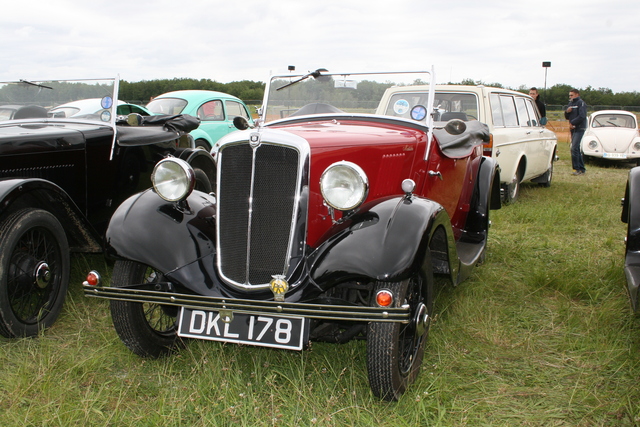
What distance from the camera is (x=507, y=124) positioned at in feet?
23.8

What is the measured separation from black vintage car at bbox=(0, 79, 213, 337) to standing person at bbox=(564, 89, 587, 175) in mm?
8477

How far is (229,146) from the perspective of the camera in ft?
8.52

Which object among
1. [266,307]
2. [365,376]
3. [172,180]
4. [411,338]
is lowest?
[365,376]

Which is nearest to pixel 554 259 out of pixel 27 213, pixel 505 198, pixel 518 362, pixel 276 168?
pixel 518 362

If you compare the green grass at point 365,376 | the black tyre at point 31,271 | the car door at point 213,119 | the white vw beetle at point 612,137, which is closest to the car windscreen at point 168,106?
the car door at point 213,119

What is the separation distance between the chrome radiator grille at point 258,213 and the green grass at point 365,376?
0.54 meters

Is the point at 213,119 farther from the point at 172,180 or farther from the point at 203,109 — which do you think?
the point at 172,180

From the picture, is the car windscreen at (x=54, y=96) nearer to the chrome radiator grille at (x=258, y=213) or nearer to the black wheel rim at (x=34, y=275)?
the black wheel rim at (x=34, y=275)

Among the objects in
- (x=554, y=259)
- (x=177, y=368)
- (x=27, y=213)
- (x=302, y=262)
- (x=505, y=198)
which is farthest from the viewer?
(x=505, y=198)

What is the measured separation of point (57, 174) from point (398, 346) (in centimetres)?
285

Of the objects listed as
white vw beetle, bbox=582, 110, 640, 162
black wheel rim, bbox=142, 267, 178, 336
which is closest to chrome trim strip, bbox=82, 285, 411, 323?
black wheel rim, bbox=142, 267, 178, 336

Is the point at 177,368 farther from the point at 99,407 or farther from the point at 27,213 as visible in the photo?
the point at 27,213

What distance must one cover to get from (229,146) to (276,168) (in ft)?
0.90

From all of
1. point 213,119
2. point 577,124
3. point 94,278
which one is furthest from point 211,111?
point 94,278
